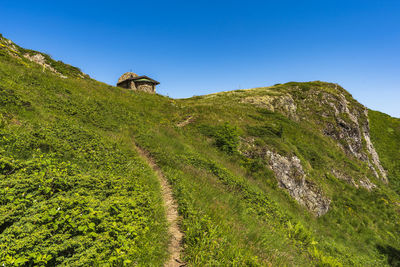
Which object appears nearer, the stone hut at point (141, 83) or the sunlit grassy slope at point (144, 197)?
the sunlit grassy slope at point (144, 197)

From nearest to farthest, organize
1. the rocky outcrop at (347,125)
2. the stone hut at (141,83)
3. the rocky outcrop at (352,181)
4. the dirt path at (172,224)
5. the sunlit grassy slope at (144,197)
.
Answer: the sunlit grassy slope at (144,197) < the dirt path at (172,224) < the rocky outcrop at (352,181) < the rocky outcrop at (347,125) < the stone hut at (141,83)

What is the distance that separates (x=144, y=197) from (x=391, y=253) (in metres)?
21.9

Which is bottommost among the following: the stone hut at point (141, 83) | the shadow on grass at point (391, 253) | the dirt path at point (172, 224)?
the shadow on grass at point (391, 253)

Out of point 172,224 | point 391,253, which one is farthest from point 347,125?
point 172,224

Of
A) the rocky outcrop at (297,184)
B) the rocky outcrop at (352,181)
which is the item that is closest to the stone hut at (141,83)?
the rocky outcrop at (297,184)

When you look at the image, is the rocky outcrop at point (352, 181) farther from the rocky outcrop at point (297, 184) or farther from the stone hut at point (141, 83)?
the stone hut at point (141, 83)

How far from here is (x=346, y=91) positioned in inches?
2213

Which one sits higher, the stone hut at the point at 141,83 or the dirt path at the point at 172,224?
the stone hut at the point at 141,83

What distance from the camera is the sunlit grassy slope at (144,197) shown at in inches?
160

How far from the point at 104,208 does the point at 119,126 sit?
12.1 meters

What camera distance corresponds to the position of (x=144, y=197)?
269 inches

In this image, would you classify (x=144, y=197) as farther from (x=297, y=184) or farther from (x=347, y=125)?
→ (x=347, y=125)

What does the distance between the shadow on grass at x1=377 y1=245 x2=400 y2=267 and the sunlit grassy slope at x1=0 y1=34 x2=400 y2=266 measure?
0.25 feet

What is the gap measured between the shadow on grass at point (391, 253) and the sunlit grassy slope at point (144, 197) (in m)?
0.08
